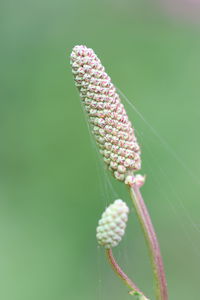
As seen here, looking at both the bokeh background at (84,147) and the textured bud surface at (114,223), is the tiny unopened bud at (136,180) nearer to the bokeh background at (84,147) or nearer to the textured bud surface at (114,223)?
the textured bud surface at (114,223)

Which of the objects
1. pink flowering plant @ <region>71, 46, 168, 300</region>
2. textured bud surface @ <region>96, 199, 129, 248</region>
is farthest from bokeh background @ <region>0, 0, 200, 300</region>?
textured bud surface @ <region>96, 199, 129, 248</region>

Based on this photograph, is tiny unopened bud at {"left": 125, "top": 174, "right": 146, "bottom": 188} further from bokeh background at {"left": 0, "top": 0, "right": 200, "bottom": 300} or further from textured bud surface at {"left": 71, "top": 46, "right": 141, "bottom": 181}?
bokeh background at {"left": 0, "top": 0, "right": 200, "bottom": 300}

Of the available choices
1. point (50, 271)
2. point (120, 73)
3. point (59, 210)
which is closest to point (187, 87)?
point (120, 73)

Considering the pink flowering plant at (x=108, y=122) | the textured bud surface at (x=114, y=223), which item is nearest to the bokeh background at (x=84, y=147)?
the pink flowering plant at (x=108, y=122)

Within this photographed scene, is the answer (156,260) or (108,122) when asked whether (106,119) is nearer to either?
(108,122)

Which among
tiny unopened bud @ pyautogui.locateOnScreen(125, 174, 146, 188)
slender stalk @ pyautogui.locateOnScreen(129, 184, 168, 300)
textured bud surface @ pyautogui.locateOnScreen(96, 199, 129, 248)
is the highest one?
tiny unopened bud @ pyautogui.locateOnScreen(125, 174, 146, 188)

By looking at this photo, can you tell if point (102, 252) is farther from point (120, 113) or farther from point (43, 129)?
point (120, 113)
